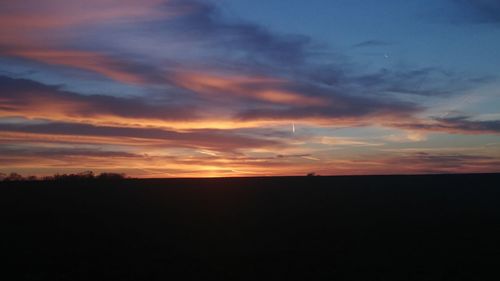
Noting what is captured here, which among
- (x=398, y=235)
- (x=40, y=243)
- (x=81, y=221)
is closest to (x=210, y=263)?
(x=40, y=243)

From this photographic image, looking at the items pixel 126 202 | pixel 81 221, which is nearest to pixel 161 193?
pixel 126 202

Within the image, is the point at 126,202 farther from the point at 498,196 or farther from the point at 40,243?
the point at 498,196

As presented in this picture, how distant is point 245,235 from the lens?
2714 cm

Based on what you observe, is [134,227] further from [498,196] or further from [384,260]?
[498,196]

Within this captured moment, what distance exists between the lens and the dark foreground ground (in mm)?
19609

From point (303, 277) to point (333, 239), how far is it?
783 centimetres

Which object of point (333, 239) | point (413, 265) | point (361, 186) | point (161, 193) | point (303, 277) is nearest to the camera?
point (303, 277)

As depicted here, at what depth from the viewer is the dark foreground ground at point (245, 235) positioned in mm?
19609

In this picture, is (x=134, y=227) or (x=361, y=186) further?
(x=361, y=186)

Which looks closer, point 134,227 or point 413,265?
point 413,265

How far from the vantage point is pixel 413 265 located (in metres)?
20.4

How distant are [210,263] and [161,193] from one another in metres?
26.3

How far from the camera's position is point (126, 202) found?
3984cm

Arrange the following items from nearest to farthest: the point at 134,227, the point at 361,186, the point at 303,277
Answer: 1. the point at 303,277
2. the point at 134,227
3. the point at 361,186
